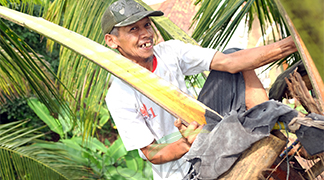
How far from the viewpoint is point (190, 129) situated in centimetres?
79

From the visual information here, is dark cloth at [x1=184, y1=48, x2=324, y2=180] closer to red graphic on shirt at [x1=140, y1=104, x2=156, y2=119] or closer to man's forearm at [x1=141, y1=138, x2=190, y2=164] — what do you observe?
man's forearm at [x1=141, y1=138, x2=190, y2=164]

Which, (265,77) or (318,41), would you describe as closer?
(318,41)

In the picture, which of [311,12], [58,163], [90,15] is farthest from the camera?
[58,163]

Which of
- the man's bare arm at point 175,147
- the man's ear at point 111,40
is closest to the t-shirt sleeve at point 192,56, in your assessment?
the man's ear at point 111,40

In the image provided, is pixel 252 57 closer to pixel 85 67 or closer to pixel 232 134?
pixel 232 134

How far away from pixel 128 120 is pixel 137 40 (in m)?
0.31

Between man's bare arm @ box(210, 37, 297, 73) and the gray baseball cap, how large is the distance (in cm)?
33

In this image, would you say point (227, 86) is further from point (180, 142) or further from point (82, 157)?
point (82, 157)

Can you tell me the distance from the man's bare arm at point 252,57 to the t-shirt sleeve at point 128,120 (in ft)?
1.14

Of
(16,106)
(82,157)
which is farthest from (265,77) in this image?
(16,106)

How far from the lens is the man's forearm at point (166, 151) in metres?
0.90

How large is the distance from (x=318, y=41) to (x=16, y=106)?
5.33 m

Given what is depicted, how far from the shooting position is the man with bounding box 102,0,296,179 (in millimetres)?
1016

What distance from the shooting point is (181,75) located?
4.04 feet
